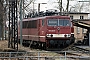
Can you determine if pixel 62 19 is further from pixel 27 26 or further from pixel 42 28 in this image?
pixel 27 26

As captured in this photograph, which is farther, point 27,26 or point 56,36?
point 27,26

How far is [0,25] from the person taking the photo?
1775 inches

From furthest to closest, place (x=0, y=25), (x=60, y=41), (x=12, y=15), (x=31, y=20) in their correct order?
1. (x=0, y=25)
2. (x=31, y=20)
3. (x=60, y=41)
4. (x=12, y=15)

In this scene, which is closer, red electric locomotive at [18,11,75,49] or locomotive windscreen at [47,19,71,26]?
red electric locomotive at [18,11,75,49]

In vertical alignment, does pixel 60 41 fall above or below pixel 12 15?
below

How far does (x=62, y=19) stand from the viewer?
2892 centimetres

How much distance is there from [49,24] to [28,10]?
18.5 metres

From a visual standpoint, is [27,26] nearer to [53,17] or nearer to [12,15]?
[53,17]

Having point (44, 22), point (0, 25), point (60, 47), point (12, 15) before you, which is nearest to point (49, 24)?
point (44, 22)

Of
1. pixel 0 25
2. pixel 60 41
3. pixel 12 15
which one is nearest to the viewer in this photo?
pixel 12 15

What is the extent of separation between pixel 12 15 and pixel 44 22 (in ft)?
12.5

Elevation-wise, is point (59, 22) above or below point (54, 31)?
above

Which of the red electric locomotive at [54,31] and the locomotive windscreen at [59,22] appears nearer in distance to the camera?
the red electric locomotive at [54,31]

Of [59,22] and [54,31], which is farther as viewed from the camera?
[59,22]
